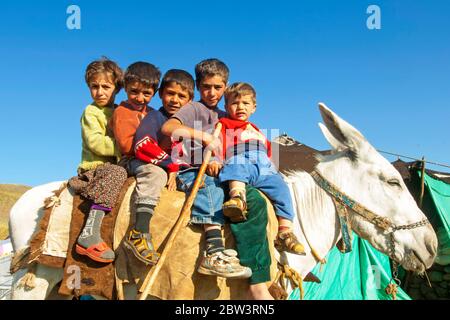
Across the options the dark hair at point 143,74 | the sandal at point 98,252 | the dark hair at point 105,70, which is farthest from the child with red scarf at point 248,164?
the dark hair at point 105,70

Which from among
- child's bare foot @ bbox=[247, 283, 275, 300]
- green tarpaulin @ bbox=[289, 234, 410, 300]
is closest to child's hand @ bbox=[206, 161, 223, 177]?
child's bare foot @ bbox=[247, 283, 275, 300]

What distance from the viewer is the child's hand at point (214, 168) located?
321 centimetres

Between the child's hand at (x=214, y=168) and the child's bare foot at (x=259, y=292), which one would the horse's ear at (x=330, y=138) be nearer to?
the child's hand at (x=214, y=168)

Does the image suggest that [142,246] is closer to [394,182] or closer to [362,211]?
[362,211]

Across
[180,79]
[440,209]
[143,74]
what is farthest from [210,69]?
[440,209]

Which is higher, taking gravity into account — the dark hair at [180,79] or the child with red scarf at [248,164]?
the dark hair at [180,79]

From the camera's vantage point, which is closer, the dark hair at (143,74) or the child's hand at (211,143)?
the child's hand at (211,143)

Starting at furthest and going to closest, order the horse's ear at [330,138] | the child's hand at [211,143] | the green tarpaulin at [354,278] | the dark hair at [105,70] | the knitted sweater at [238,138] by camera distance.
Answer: the green tarpaulin at [354,278], the horse's ear at [330,138], the dark hair at [105,70], the knitted sweater at [238,138], the child's hand at [211,143]

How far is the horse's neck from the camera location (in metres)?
3.54

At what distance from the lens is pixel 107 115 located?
12.6 feet

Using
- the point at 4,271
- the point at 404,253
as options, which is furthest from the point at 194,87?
the point at 4,271

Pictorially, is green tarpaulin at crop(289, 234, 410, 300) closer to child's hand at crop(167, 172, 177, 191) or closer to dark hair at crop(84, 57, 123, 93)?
child's hand at crop(167, 172, 177, 191)

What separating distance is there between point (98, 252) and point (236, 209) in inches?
48.1

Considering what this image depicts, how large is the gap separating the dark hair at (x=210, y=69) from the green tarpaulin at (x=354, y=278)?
6.29 meters
